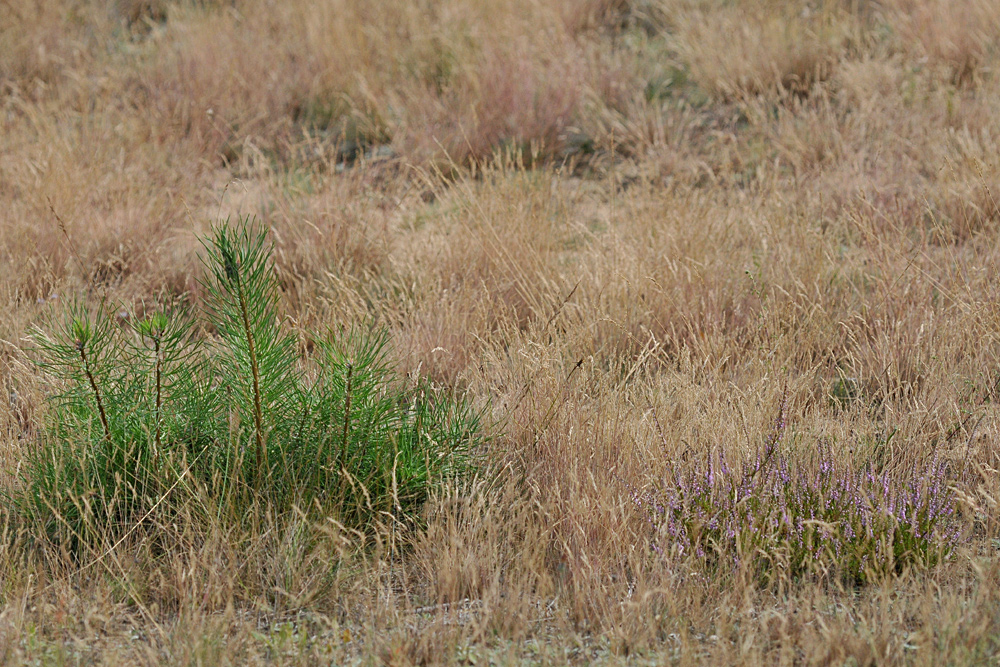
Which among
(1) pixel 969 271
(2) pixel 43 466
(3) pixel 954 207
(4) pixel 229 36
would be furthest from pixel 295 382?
(4) pixel 229 36

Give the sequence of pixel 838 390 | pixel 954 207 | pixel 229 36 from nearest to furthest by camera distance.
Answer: pixel 838 390
pixel 954 207
pixel 229 36

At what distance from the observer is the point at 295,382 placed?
2207 mm

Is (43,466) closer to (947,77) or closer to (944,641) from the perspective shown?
(944,641)

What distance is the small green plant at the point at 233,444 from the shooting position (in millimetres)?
2160

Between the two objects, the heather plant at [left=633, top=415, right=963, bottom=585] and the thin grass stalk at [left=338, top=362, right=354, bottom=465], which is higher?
the thin grass stalk at [left=338, top=362, right=354, bottom=465]

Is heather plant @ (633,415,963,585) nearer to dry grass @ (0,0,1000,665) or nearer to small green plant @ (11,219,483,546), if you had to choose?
dry grass @ (0,0,1000,665)

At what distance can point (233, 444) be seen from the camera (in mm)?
2273

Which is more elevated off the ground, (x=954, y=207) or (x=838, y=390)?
(x=954, y=207)

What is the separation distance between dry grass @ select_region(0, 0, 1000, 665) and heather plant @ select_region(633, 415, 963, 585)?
66 millimetres

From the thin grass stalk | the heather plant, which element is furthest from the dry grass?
the thin grass stalk

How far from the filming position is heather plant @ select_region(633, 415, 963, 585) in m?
2.05

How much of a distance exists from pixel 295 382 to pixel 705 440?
1102 millimetres

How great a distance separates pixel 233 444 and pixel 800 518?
1404 millimetres

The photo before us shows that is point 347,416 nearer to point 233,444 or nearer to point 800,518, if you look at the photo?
point 233,444
